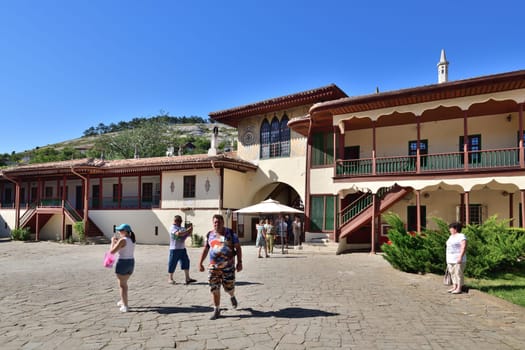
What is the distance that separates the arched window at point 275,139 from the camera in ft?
69.1

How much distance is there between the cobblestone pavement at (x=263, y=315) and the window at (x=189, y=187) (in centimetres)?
1166

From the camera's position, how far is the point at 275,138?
21188 millimetres

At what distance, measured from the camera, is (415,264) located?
10.2m

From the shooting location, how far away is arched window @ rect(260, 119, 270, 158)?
21.5m

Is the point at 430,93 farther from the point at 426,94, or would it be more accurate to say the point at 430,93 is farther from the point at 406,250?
the point at 406,250

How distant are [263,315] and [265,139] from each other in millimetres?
16142

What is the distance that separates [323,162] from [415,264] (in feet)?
29.9

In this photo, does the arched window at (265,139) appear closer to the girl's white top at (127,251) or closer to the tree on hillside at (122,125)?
the girl's white top at (127,251)

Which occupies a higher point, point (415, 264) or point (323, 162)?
point (323, 162)

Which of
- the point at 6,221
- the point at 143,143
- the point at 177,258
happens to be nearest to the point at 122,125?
the point at 143,143

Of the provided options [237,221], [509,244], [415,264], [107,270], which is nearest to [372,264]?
[415,264]

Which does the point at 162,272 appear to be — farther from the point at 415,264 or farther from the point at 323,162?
the point at 323,162

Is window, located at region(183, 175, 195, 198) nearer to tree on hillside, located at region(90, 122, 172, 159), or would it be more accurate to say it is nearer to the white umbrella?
the white umbrella

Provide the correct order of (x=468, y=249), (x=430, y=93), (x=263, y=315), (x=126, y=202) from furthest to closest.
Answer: (x=126, y=202), (x=430, y=93), (x=468, y=249), (x=263, y=315)
